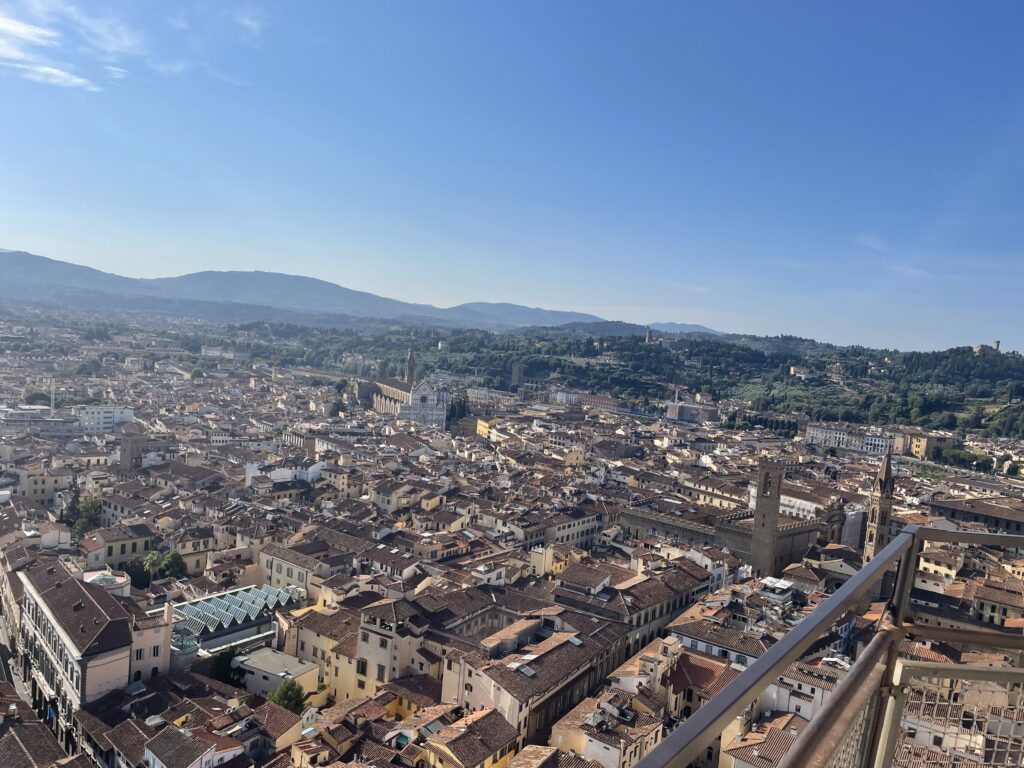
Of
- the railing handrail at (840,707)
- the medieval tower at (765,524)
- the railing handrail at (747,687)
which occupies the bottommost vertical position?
the medieval tower at (765,524)

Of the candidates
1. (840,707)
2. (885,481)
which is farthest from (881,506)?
(840,707)

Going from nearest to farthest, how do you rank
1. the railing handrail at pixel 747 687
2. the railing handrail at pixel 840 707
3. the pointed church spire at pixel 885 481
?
the railing handrail at pixel 747 687 < the railing handrail at pixel 840 707 < the pointed church spire at pixel 885 481

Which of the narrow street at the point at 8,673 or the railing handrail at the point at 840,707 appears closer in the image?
the railing handrail at the point at 840,707

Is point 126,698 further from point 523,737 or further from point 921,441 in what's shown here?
point 921,441

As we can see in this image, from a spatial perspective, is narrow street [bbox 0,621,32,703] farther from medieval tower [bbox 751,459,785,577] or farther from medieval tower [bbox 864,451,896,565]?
medieval tower [bbox 864,451,896,565]

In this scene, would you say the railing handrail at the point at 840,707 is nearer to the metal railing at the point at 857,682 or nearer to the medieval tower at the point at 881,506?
the metal railing at the point at 857,682

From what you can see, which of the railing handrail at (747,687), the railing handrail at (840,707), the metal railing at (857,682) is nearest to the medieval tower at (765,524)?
the metal railing at (857,682)

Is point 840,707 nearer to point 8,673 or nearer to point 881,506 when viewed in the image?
point 8,673

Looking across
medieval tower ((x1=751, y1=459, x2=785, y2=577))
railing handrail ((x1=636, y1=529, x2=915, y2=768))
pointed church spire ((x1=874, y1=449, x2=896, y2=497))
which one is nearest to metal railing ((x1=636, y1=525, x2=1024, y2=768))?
railing handrail ((x1=636, y1=529, x2=915, y2=768))
